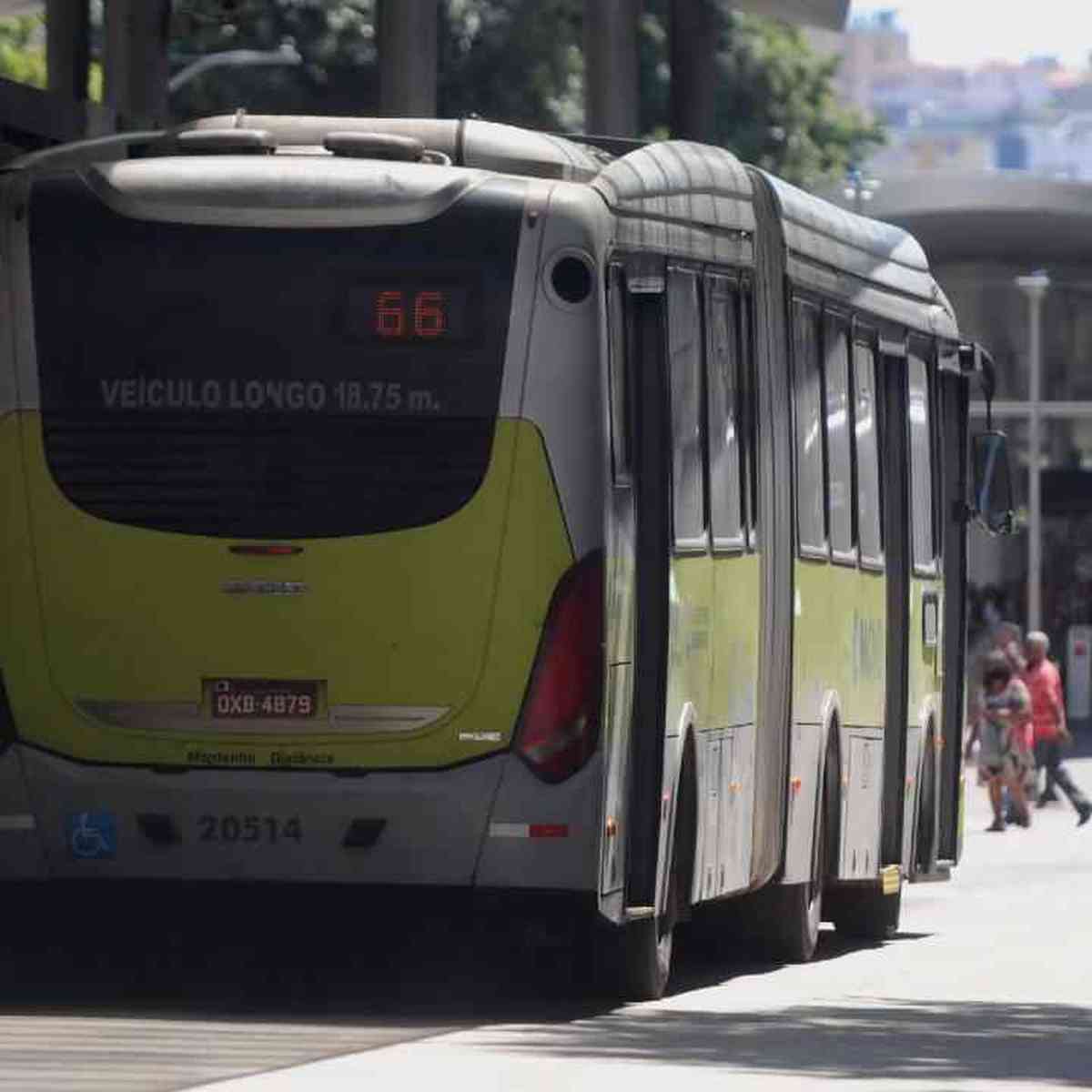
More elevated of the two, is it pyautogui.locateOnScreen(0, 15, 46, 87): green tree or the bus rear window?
pyautogui.locateOnScreen(0, 15, 46, 87): green tree

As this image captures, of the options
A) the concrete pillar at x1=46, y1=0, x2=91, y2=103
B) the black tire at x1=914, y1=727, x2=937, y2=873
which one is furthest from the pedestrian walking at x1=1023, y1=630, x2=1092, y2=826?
the black tire at x1=914, y1=727, x2=937, y2=873

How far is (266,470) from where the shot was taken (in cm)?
1401

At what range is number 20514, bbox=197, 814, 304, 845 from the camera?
1401cm

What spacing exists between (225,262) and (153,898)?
230cm

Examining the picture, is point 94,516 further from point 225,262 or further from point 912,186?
point 912,186

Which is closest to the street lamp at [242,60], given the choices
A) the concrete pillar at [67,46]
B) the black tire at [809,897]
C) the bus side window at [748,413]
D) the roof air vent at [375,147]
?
the concrete pillar at [67,46]

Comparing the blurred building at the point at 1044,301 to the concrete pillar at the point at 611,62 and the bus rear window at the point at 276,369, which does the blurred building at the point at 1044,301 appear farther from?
the bus rear window at the point at 276,369

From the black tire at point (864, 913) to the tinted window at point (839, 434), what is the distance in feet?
9.70

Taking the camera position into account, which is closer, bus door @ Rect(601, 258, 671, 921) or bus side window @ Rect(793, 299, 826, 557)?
bus door @ Rect(601, 258, 671, 921)

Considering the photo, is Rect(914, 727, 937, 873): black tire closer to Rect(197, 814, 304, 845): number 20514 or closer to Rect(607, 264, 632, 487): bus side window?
Rect(607, 264, 632, 487): bus side window

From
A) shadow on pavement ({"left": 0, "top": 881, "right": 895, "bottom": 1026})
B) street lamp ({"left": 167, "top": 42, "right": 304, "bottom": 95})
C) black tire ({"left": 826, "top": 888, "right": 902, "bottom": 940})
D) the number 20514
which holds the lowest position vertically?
black tire ({"left": 826, "top": 888, "right": 902, "bottom": 940})

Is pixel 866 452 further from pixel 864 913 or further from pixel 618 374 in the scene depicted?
pixel 618 374

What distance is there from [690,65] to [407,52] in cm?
635

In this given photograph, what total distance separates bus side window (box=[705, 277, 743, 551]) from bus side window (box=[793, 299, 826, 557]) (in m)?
1.12
